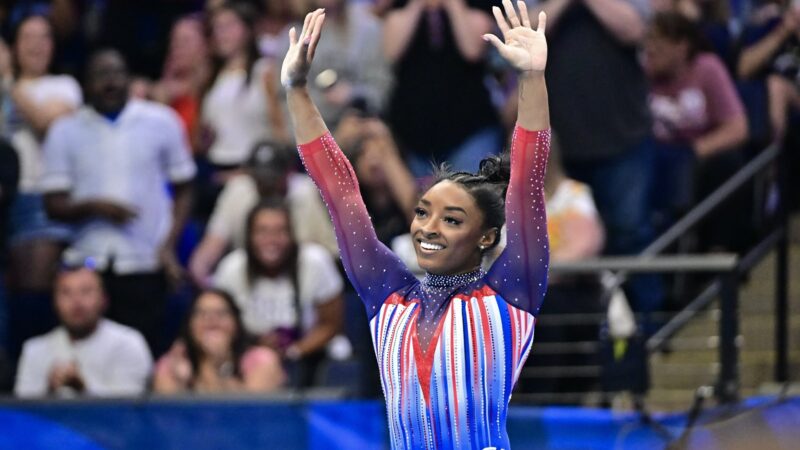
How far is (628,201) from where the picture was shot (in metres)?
8.93

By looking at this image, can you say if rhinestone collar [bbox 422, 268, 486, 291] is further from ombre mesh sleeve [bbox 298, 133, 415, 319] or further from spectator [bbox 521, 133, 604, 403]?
spectator [bbox 521, 133, 604, 403]

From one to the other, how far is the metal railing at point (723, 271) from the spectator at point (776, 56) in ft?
2.14

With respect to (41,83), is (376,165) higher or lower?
lower

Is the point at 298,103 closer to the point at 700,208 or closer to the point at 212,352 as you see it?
the point at 212,352

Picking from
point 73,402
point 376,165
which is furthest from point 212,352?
point 376,165

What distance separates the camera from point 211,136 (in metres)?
10.3

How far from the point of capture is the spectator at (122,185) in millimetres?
9266

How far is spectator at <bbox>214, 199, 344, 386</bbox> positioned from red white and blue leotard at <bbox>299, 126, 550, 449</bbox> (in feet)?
12.9

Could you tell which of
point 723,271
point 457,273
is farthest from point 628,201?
point 457,273

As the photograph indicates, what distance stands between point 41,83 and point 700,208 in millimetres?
4335

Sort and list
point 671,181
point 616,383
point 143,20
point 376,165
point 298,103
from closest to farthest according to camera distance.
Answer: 1. point 298,103
2. point 616,383
3. point 376,165
4. point 671,181
5. point 143,20

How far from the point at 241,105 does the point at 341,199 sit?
5453mm

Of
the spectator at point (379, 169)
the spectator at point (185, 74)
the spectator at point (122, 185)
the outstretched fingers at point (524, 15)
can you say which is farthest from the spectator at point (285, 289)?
the outstretched fingers at point (524, 15)

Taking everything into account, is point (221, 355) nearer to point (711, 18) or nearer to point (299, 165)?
point (299, 165)
